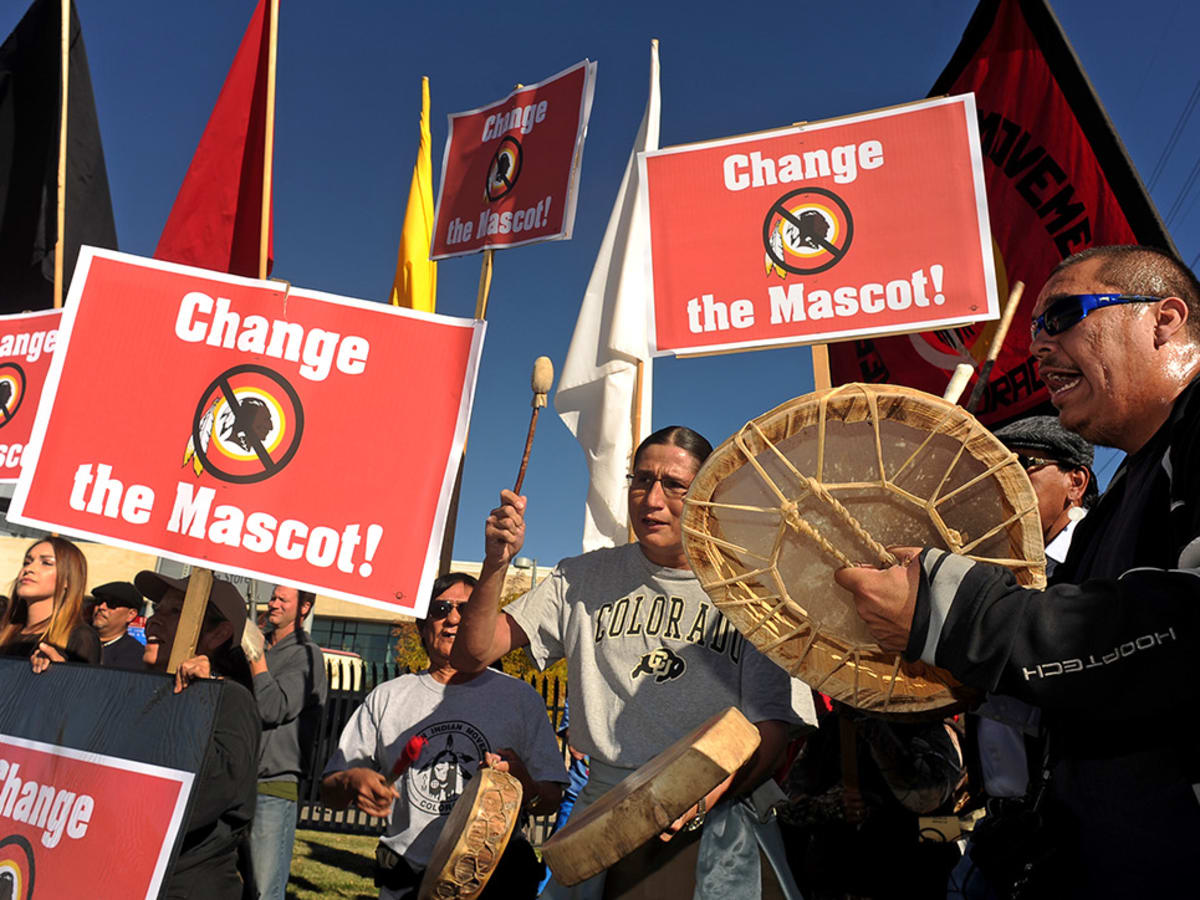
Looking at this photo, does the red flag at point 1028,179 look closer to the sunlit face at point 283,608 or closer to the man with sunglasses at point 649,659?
the man with sunglasses at point 649,659

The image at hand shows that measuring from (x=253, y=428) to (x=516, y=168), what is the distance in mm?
4214

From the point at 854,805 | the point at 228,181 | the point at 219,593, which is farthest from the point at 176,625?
the point at 854,805

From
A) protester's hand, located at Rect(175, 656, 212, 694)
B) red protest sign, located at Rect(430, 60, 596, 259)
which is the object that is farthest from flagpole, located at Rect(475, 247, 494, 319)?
protester's hand, located at Rect(175, 656, 212, 694)

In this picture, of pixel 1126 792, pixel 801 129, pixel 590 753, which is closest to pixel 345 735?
pixel 590 753

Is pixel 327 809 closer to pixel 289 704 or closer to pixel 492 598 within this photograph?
pixel 289 704

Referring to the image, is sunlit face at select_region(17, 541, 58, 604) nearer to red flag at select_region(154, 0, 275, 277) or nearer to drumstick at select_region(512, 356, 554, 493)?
red flag at select_region(154, 0, 275, 277)

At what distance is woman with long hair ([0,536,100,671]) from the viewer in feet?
17.7

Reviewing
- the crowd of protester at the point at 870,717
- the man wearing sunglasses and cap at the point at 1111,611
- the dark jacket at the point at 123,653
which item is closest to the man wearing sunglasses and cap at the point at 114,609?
the dark jacket at the point at 123,653

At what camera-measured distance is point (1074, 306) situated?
2.00 meters

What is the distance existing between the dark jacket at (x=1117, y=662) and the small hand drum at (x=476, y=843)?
1622 millimetres

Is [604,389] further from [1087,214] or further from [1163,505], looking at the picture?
[1163,505]

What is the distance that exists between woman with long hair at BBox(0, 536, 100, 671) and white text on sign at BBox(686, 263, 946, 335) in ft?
13.4

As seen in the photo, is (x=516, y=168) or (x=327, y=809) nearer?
(x=516, y=168)

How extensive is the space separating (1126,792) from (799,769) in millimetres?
1716
